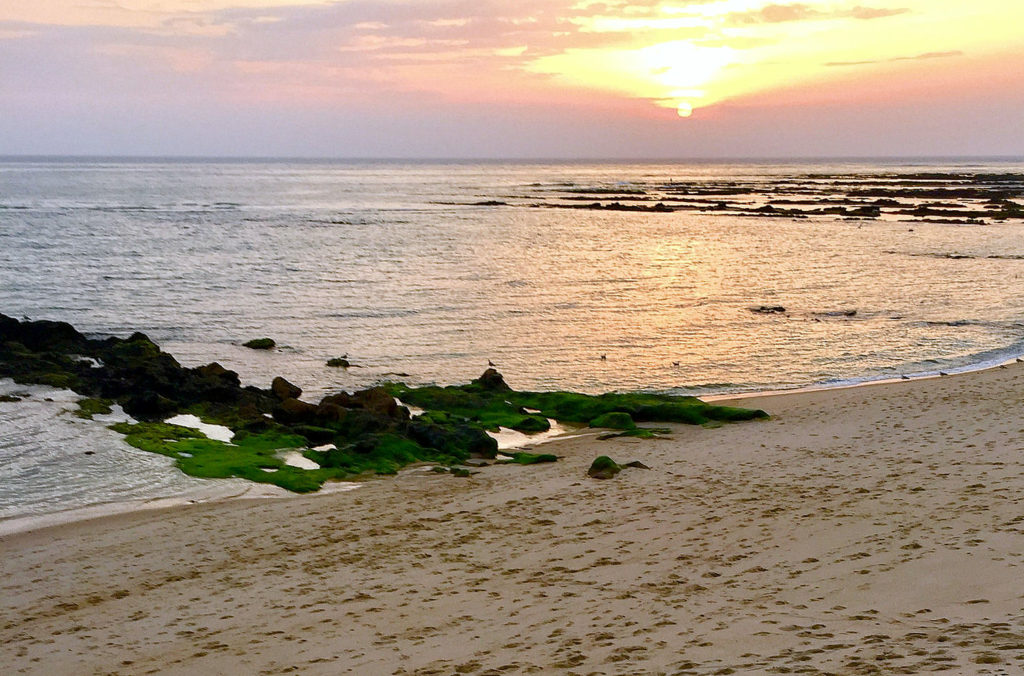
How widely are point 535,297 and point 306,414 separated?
1767cm

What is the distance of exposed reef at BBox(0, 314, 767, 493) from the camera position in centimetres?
1409

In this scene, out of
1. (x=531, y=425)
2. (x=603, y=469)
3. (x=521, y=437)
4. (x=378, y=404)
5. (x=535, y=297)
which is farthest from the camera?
(x=535, y=297)

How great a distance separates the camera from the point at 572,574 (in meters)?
8.86

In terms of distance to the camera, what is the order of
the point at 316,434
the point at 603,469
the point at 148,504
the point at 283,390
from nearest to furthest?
1. the point at 148,504
2. the point at 603,469
3. the point at 316,434
4. the point at 283,390

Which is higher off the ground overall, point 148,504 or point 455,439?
point 455,439

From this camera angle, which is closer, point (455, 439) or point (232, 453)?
point (232, 453)

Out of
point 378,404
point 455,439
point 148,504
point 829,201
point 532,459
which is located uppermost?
point 829,201

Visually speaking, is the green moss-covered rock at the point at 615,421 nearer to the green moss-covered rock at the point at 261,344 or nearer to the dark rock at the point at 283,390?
the dark rock at the point at 283,390

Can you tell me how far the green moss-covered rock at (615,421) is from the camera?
632 inches

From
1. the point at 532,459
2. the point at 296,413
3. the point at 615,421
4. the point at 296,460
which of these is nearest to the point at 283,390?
the point at 296,413

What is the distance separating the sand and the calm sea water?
12.2 feet

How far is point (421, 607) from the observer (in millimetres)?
8227

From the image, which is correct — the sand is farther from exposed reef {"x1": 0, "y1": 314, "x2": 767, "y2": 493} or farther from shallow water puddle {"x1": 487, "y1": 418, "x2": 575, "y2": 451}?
shallow water puddle {"x1": 487, "y1": 418, "x2": 575, "y2": 451}

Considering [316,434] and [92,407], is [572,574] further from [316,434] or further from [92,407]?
[92,407]
